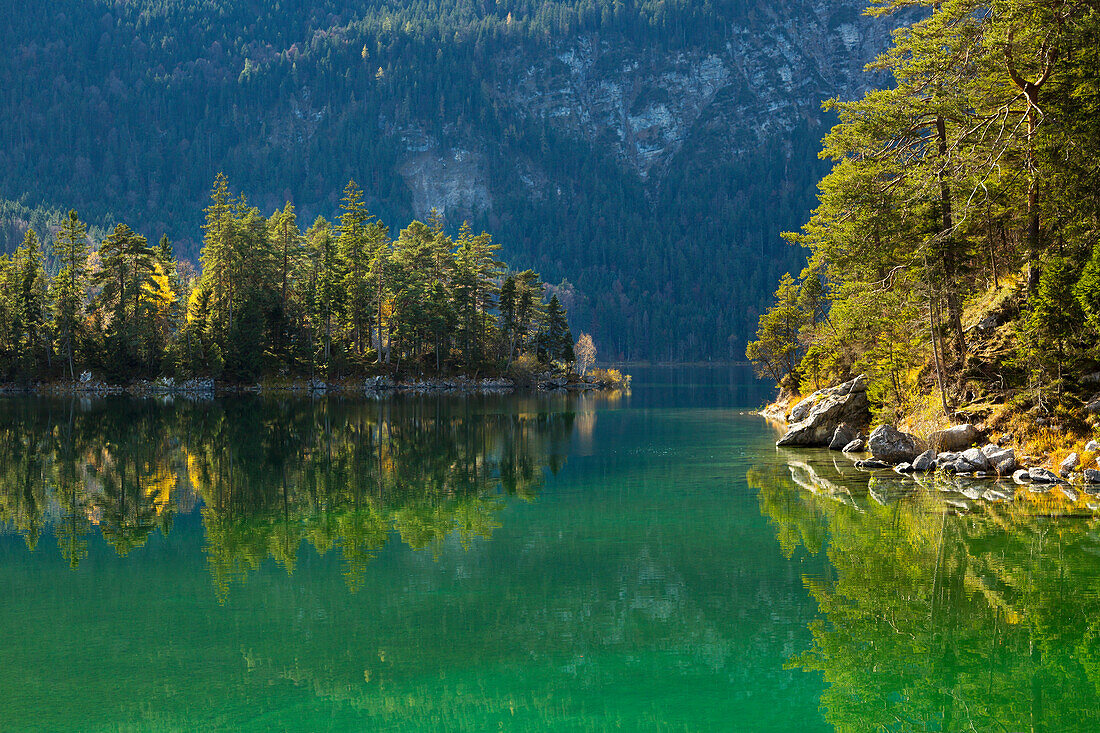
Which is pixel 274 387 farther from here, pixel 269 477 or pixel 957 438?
pixel 957 438

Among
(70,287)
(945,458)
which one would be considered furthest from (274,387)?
(945,458)

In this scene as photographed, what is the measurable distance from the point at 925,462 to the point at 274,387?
64.6 metres

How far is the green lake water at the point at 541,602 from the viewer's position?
28.4 feet

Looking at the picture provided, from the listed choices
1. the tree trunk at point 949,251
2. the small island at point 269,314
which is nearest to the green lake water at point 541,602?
the tree trunk at point 949,251

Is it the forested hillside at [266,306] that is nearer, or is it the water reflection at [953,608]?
the water reflection at [953,608]

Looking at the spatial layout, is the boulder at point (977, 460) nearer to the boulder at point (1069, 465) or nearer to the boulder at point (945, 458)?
the boulder at point (945, 458)

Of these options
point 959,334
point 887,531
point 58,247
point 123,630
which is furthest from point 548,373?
point 123,630

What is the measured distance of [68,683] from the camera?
9086 millimetres

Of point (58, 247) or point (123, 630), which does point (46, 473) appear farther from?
point (58, 247)

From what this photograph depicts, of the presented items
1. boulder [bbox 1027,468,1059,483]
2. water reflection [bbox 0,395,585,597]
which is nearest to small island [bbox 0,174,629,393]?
water reflection [bbox 0,395,585,597]

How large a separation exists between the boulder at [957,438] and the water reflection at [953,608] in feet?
15.7

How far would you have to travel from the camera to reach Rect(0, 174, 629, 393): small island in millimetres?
75250

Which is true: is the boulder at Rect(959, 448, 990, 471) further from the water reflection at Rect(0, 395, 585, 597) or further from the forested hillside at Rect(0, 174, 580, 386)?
the forested hillside at Rect(0, 174, 580, 386)

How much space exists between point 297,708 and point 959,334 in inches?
963
